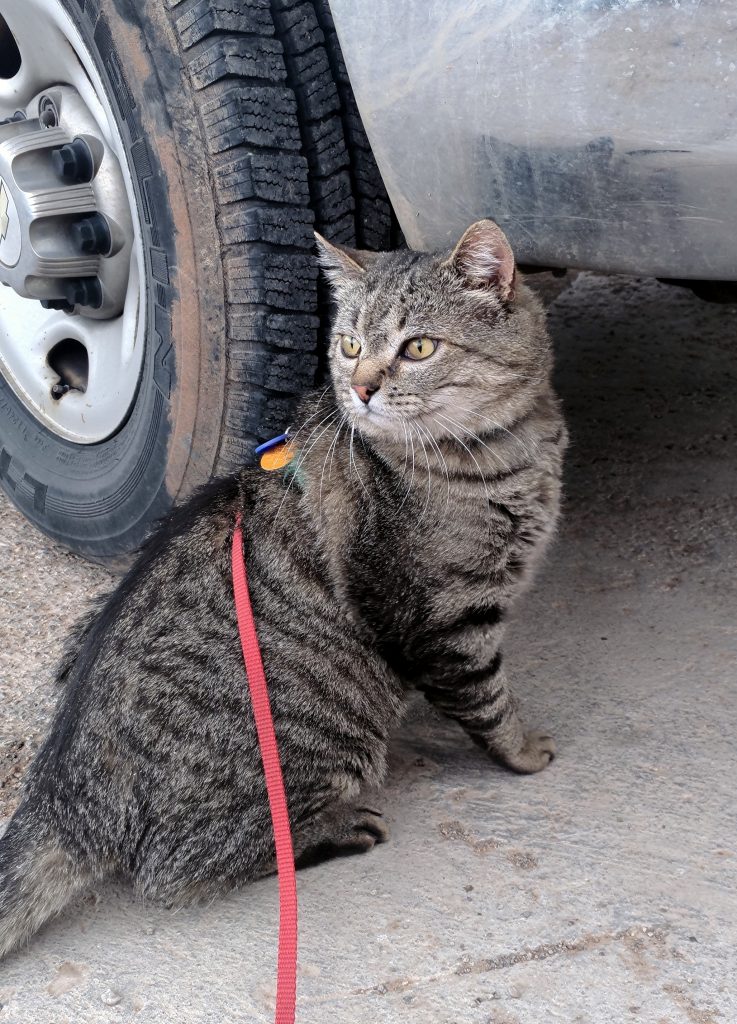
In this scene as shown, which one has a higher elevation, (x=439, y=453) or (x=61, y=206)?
(x=61, y=206)

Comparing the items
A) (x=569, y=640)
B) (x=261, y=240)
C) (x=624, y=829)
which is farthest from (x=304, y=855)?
(x=261, y=240)

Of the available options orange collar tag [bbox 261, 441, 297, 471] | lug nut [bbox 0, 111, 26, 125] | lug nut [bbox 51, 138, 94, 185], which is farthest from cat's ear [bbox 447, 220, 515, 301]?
lug nut [bbox 0, 111, 26, 125]

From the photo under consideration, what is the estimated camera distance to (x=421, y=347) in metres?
2.29

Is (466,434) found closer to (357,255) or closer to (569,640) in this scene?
(357,255)

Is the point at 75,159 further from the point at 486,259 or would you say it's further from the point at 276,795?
the point at 276,795

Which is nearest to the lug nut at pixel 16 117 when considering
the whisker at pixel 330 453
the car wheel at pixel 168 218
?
the car wheel at pixel 168 218

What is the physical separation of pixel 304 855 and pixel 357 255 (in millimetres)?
1339

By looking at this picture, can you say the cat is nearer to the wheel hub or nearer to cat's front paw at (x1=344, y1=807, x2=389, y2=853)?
cat's front paw at (x1=344, y1=807, x2=389, y2=853)

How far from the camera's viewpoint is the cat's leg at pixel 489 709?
234 cm

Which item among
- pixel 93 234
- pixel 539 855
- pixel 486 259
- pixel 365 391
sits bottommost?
pixel 539 855

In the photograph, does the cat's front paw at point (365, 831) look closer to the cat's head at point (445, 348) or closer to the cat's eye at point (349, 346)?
Result: the cat's head at point (445, 348)

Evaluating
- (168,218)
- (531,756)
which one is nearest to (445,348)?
(168,218)

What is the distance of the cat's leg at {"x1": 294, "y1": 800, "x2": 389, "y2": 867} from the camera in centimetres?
222

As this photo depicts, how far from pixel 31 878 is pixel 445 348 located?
1.36 m
